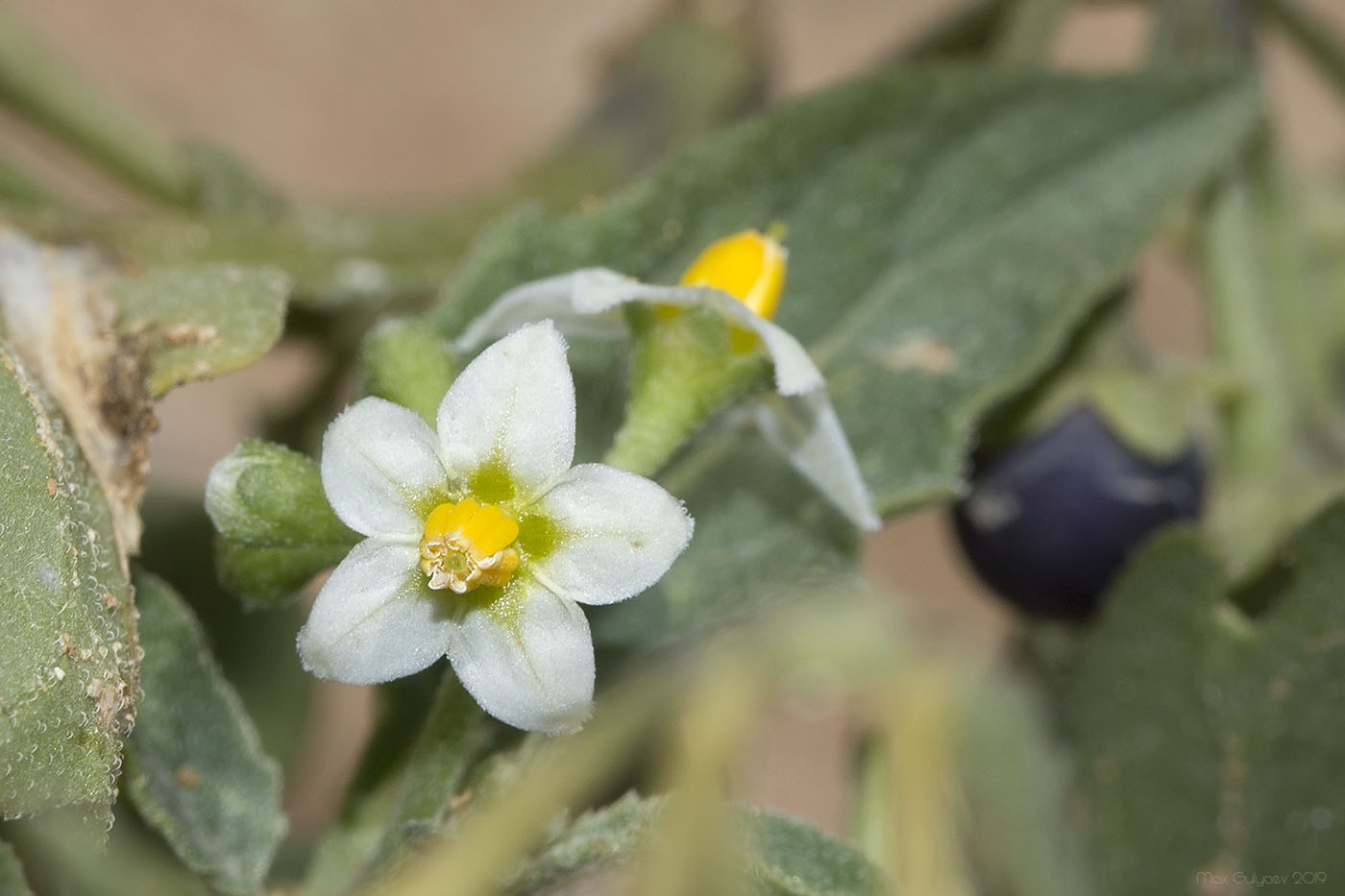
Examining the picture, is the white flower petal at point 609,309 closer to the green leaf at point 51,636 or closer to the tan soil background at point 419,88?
the green leaf at point 51,636

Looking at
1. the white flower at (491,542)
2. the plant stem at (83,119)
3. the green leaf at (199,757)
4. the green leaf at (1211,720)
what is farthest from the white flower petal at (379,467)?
the plant stem at (83,119)

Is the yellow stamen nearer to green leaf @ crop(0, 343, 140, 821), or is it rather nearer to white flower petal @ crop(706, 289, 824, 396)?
white flower petal @ crop(706, 289, 824, 396)

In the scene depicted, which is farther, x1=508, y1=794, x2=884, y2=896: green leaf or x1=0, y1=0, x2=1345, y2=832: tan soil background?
x1=0, y1=0, x2=1345, y2=832: tan soil background

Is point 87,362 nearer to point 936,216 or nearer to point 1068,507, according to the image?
point 936,216

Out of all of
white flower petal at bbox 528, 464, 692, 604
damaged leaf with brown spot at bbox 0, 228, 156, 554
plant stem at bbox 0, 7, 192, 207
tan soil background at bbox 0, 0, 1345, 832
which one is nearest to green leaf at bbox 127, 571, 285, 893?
damaged leaf with brown spot at bbox 0, 228, 156, 554

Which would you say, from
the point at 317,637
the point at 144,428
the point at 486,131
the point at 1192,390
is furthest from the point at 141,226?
the point at 486,131

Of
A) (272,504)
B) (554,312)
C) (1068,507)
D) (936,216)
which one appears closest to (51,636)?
(272,504)
